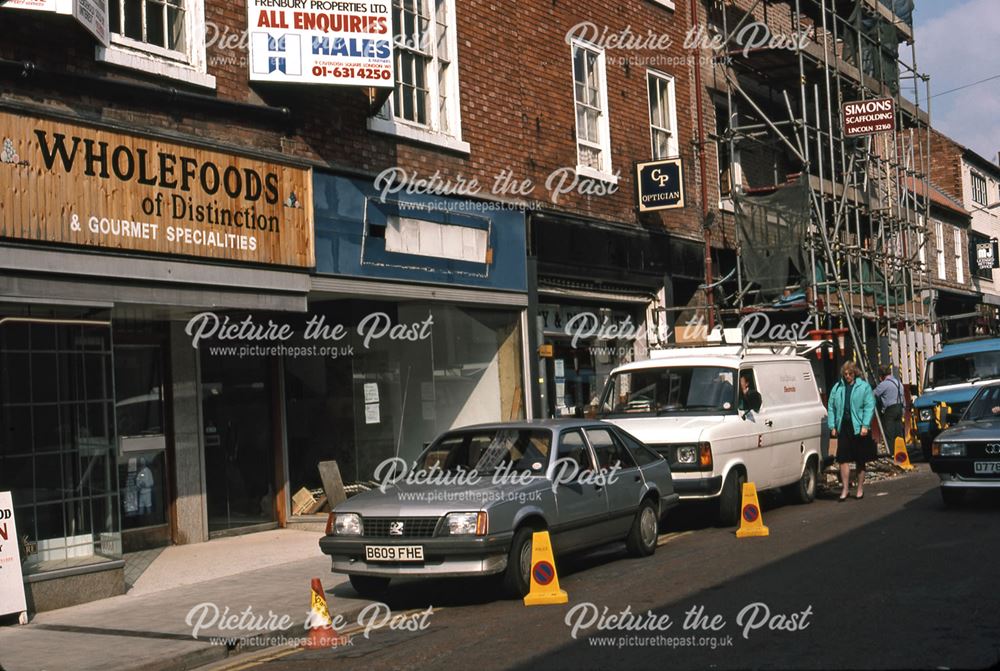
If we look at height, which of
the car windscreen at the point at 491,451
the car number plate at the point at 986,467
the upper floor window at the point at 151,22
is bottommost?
the car number plate at the point at 986,467

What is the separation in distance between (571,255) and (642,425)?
545 centimetres

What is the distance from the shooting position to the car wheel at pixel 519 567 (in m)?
9.47

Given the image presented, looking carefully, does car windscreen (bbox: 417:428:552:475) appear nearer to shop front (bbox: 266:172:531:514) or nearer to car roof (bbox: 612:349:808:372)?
shop front (bbox: 266:172:531:514)

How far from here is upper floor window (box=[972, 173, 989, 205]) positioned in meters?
45.0

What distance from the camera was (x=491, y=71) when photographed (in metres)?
17.0

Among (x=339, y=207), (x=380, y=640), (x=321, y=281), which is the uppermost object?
(x=339, y=207)

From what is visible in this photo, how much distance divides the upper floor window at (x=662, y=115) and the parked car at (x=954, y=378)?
6.28m

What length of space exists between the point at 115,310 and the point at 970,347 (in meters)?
15.4

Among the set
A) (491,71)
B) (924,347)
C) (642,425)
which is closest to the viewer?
(642,425)

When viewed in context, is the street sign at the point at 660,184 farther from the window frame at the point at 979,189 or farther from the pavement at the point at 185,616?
the window frame at the point at 979,189

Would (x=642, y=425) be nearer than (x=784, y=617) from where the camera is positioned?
No

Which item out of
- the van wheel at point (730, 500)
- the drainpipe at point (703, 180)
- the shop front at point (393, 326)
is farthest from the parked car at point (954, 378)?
the shop front at point (393, 326)

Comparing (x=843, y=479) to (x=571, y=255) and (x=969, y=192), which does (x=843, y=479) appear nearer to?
(x=571, y=255)

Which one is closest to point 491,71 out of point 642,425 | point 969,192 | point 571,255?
point 571,255
